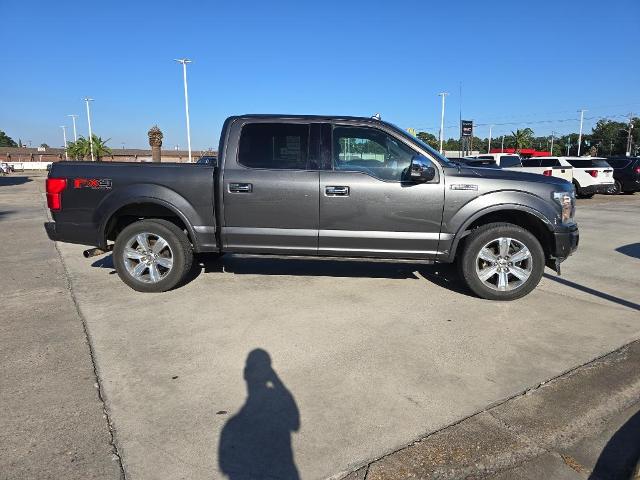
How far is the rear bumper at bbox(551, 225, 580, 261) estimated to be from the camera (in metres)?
4.92

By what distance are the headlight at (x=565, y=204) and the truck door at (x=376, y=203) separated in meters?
1.27

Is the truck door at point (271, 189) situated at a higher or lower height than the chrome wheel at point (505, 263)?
higher

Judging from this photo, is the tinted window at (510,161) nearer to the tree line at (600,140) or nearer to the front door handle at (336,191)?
the front door handle at (336,191)

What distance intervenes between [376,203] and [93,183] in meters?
3.18

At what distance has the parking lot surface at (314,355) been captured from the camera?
259 cm

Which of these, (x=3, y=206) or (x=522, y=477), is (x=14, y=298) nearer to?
(x=522, y=477)

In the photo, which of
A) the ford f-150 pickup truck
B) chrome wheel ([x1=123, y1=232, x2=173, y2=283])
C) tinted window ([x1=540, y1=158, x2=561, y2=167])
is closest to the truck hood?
the ford f-150 pickup truck

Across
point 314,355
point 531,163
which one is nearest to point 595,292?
point 314,355

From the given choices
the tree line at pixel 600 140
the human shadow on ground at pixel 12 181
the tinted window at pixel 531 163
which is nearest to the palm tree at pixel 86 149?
the human shadow on ground at pixel 12 181

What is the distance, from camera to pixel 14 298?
16.6ft

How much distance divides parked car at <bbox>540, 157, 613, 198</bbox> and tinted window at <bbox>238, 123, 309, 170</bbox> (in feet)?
52.8

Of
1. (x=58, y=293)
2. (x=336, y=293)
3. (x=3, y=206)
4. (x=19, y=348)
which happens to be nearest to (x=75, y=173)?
(x=58, y=293)

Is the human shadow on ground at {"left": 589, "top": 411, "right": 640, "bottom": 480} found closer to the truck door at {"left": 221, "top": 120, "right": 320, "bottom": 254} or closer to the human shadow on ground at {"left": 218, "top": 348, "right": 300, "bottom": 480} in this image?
the human shadow on ground at {"left": 218, "top": 348, "right": 300, "bottom": 480}

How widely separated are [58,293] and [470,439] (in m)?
4.75
